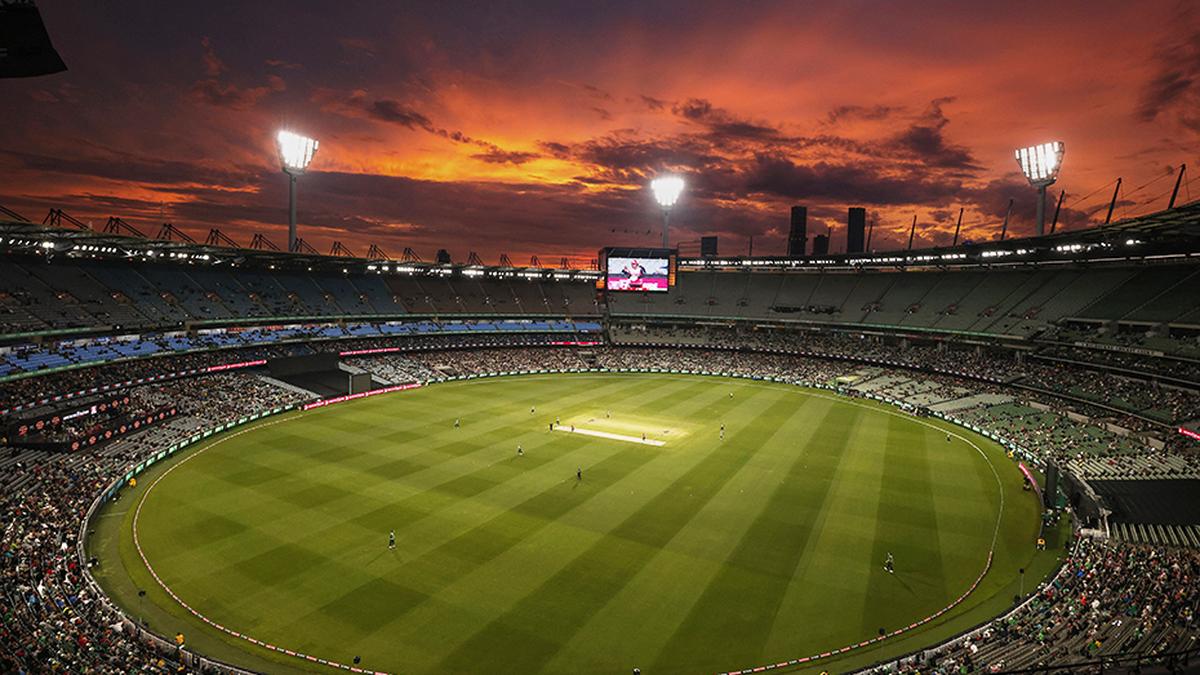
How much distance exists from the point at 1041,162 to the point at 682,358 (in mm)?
51052

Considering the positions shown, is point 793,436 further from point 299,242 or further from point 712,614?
point 299,242

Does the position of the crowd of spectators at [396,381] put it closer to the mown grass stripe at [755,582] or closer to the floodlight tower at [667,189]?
the mown grass stripe at [755,582]

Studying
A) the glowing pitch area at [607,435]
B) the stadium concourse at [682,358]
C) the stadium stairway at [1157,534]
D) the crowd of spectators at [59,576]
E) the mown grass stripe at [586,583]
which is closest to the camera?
the crowd of spectators at [59,576]

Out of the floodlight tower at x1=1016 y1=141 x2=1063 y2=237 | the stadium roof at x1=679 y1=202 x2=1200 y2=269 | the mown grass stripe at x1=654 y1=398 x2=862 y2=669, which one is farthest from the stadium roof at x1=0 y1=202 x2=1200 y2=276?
the mown grass stripe at x1=654 y1=398 x2=862 y2=669

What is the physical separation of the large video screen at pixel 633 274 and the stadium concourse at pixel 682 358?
13.4m

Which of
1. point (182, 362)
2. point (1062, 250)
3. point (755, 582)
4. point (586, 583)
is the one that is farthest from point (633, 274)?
point (586, 583)

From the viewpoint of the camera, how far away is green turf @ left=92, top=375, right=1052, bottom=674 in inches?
864

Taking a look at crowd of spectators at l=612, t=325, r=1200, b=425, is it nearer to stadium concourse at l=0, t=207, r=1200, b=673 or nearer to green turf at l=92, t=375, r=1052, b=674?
stadium concourse at l=0, t=207, r=1200, b=673

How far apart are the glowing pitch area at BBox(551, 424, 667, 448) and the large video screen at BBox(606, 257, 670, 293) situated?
33433 mm

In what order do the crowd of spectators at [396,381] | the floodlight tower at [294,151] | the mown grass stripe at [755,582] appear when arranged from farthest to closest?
the floodlight tower at [294,151] → the mown grass stripe at [755,582] → the crowd of spectators at [396,381]

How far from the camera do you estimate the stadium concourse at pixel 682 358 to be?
858 inches

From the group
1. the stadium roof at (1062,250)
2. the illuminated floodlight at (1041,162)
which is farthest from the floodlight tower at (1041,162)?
the stadium roof at (1062,250)

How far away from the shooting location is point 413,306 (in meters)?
91.6

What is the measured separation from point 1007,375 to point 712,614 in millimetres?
58331
